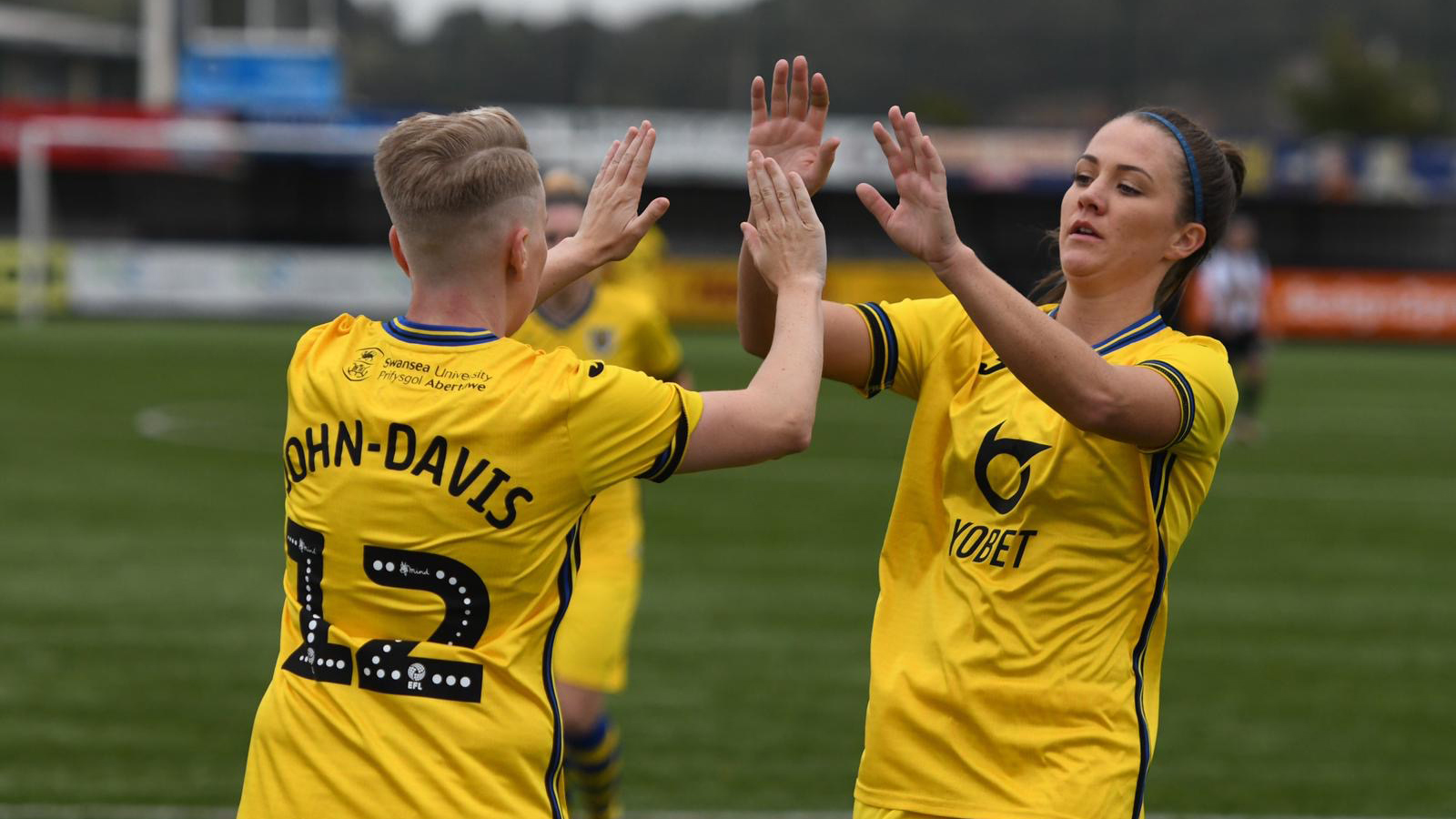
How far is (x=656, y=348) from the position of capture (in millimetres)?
6234

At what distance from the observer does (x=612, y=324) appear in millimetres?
6195

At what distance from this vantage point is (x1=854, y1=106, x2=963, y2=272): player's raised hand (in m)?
2.73

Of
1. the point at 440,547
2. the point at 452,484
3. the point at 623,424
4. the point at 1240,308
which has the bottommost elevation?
the point at 1240,308

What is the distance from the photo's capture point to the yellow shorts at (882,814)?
10.1 ft

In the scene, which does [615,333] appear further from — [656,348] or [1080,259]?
[1080,259]

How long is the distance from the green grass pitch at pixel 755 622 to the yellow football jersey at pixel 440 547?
3512 mm

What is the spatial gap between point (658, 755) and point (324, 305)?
1015 inches

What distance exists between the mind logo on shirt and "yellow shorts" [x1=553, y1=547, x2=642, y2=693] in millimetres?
2450

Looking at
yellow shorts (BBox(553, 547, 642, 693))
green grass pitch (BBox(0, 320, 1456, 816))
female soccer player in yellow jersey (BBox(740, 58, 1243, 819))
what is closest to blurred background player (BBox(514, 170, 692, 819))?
yellow shorts (BBox(553, 547, 642, 693))

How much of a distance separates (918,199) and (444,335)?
803 millimetres

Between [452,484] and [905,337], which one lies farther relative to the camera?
[905,337]

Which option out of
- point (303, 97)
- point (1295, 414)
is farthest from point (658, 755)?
point (303, 97)

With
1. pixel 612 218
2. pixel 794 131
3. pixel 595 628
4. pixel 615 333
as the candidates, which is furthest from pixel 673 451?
pixel 615 333

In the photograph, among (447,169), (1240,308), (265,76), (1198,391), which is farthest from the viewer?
(265,76)
